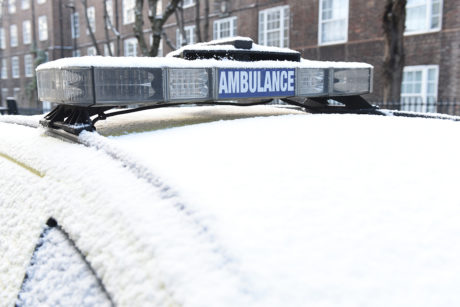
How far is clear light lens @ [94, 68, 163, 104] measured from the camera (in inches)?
56.8

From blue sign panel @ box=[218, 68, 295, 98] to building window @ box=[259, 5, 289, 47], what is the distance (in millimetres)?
16144

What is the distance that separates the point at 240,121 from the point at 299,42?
15878 mm

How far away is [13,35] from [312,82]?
38.9 metres

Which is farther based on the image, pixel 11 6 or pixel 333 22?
pixel 11 6

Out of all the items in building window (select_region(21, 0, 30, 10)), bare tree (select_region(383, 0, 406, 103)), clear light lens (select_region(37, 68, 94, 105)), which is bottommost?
clear light lens (select_region(37, 68, 94, 105))

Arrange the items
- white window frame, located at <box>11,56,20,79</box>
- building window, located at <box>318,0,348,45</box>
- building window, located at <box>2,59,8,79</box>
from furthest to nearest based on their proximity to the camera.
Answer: building window, located at <box>2,59,8,79</box> → white window frame, located at <box>11,56,20,79</box> → building window, located at <box>318,0,348,45</box>

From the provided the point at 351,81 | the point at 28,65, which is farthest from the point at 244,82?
the point at 28,65

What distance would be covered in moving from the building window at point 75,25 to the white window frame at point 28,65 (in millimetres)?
4783

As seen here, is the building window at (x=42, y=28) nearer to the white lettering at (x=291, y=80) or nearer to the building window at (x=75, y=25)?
the building window at (x=75, y=25)

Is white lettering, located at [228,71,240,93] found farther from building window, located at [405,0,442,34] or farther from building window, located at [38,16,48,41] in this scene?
building window, located at [38,16,48,41]

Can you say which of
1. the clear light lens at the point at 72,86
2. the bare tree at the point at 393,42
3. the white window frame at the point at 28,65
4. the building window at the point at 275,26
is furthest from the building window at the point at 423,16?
the white window frame at the point at 28,65

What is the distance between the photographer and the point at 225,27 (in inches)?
781

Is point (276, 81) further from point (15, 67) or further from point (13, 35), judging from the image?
point (13, 35)

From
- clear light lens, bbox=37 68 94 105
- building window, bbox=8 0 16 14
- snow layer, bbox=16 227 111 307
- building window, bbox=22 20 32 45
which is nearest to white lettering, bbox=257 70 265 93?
clear light lens, bbox=37 68 94 105
